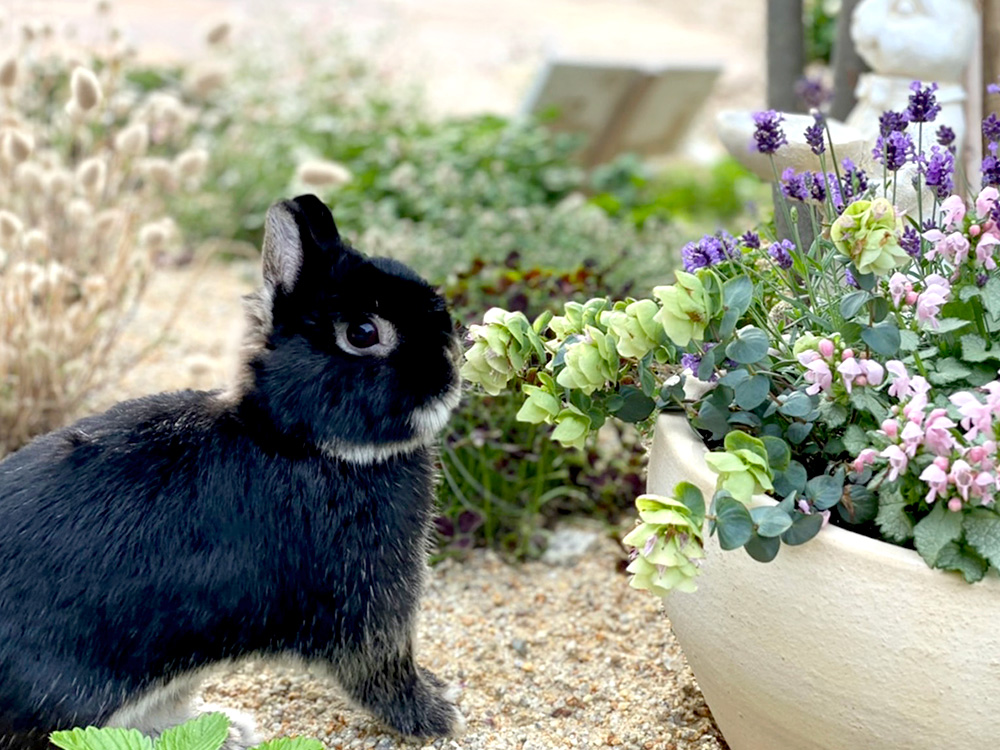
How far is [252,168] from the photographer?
6.35m

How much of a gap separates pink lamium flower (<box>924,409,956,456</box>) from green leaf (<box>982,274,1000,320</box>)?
0.84 feet

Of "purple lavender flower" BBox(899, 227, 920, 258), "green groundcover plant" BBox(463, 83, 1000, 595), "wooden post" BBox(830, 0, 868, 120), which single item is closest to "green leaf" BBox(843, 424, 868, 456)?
"green groundcover plant" BBox(463, 83, 1000, 595)

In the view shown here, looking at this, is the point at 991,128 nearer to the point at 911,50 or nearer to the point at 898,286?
the point at 898,286

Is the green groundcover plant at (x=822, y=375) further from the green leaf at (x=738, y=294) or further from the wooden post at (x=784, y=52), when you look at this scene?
the wooden post at (x=784, y=52)

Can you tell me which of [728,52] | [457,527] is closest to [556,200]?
[457,527]

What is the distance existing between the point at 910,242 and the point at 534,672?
138 cm

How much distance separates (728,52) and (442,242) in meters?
7.28

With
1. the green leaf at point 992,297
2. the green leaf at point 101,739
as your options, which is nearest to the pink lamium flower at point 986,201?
the green leaf at point 992,297

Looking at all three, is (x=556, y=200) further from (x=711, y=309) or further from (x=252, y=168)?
(x=711, y=309)

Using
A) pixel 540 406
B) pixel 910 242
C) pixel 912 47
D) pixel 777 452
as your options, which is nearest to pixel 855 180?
pixel 910 242

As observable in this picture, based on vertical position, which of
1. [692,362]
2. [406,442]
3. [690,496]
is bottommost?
[406,442]

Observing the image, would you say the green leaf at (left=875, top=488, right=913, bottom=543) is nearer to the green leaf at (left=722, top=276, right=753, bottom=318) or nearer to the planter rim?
the planter rim

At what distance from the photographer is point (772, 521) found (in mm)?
1878

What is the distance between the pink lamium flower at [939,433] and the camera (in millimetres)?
1826
